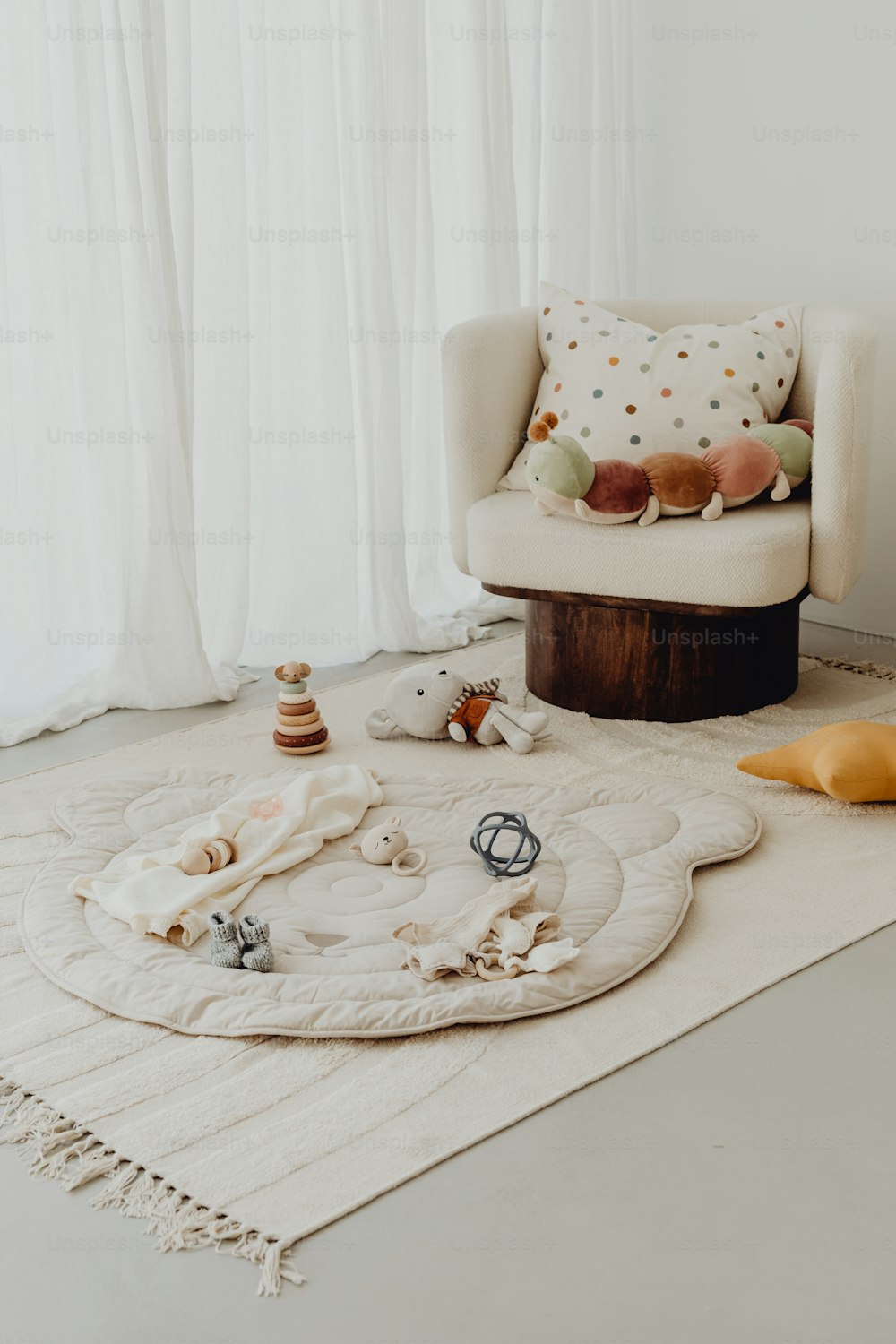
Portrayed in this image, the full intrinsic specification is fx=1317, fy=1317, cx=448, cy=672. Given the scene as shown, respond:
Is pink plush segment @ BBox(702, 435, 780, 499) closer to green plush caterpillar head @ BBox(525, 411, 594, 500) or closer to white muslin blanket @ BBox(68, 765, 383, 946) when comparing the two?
green plush caterpillar head @ BBox(525, 411, 594, 500)

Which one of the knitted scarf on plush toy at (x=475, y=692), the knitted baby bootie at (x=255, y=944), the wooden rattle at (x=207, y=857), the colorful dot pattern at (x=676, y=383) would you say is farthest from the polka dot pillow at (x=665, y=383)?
the knitted baby bootie at (x=255, y=944)

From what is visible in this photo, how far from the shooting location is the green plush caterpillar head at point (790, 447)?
2729 mm

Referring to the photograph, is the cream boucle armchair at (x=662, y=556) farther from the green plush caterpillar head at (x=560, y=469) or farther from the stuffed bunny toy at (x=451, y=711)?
the stuffed bunny toy at (x=451, y=711)

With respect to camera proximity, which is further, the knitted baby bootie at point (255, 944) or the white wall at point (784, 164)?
the white wall at point (784, 164)

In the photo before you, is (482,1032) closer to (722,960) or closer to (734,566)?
(722,960)

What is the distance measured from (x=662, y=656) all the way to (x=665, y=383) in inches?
23.3

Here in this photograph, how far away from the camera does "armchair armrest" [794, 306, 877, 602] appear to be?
2.56m

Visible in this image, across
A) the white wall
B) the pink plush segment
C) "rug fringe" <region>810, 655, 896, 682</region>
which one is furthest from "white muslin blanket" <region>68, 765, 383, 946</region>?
the white wall

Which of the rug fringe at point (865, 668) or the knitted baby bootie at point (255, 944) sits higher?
the knitted baby bootie at point (255, 944)

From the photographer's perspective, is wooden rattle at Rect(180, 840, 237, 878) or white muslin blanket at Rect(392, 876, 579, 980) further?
wooden rattle at Rect(180, 840, 237, 878)

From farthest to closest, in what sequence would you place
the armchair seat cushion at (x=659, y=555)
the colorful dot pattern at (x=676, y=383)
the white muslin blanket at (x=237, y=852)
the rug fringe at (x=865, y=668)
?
the rug fringe at (x=865, y=668), the colorful dot pattern at (x=676, y=383), the armchair seat cushion at (x=659, y=555), the white muslin blanket at (x=237, y=852)

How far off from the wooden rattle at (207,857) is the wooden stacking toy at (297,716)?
56 cm

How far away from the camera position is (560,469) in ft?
8.52

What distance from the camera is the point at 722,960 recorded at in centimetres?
185
